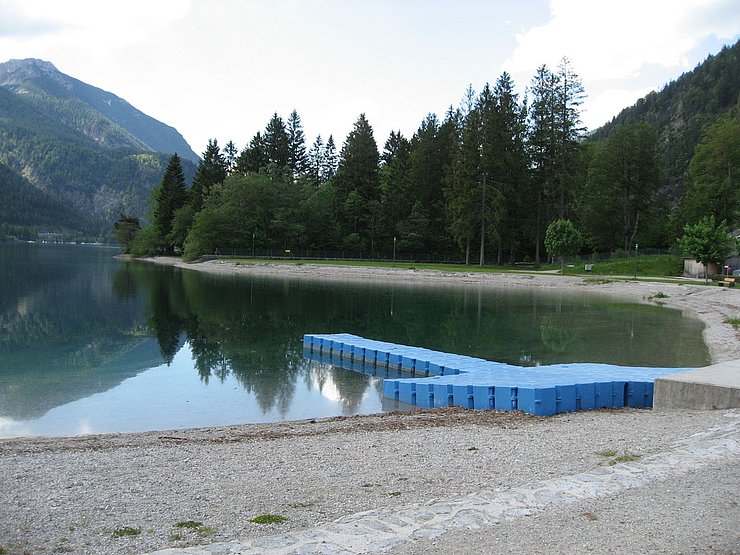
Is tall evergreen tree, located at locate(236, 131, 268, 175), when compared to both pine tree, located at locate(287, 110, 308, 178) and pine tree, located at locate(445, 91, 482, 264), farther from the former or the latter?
pine tree, located at locate(445, 91, 482, 264)

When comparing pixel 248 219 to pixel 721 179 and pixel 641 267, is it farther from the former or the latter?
pixel 721 179

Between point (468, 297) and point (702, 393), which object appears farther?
point (468, 297)

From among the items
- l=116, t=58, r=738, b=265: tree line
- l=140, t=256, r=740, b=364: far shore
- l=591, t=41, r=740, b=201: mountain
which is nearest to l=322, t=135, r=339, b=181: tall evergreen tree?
l=116, t=58, r=738, b=265: tree line

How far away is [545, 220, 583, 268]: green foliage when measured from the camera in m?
61.4

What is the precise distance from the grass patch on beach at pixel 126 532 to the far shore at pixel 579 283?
18.0 m

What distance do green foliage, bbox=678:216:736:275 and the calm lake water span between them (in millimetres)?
12885

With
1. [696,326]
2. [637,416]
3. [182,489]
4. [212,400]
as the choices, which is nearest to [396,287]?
[696,326]

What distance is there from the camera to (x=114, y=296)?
139 feet

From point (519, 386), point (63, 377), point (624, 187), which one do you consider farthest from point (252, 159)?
point (519, 386)

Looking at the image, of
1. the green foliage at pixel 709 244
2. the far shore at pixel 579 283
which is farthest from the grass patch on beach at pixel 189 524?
the green foliage at pixel 709 244

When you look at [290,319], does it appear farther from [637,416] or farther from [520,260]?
[520,260]

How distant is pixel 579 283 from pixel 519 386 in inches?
1787

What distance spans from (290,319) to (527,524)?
86.7 feet

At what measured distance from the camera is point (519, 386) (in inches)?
500
